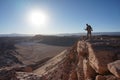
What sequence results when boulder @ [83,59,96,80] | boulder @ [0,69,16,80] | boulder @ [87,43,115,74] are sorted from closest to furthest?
1. boulder @ [87,43,115,74]
2. boulder @ [83,59,96,80]
3. boulder @ [0,69,16,80]

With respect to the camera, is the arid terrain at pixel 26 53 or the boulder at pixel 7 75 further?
the arid terrain at pixel 26 53

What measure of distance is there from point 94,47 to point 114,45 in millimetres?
863

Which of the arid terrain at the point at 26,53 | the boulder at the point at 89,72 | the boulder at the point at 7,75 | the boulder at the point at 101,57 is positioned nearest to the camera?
the boulder at the point at 101,57

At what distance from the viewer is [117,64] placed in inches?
214

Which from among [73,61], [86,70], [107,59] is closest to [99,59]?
[107,59]

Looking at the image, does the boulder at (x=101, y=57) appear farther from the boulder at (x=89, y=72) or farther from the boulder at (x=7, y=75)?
the boulder at (x=7, y=75)

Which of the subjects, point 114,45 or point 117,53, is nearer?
point 117,53

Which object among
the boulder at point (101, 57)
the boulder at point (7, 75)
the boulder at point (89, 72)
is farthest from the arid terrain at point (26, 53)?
the boulder at point (101, 57)

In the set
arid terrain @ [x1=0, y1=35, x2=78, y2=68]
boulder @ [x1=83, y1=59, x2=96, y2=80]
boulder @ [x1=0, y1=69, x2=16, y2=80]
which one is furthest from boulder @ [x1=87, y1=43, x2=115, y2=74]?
arid terrain @ [x1=0, y1=35, x2=78, y2=68]

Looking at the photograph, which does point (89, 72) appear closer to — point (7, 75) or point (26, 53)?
point (7, 75)

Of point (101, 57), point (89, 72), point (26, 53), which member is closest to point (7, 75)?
point (89, 72)

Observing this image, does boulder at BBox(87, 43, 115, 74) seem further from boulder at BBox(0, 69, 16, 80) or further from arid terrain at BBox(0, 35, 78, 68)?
arid terrain at BBox(0, 35, 78, 68)

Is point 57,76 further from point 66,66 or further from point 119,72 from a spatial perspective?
point 119,72

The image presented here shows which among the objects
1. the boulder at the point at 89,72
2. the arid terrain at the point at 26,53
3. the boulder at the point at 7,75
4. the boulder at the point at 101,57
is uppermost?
the boulder at the point at 101,57
